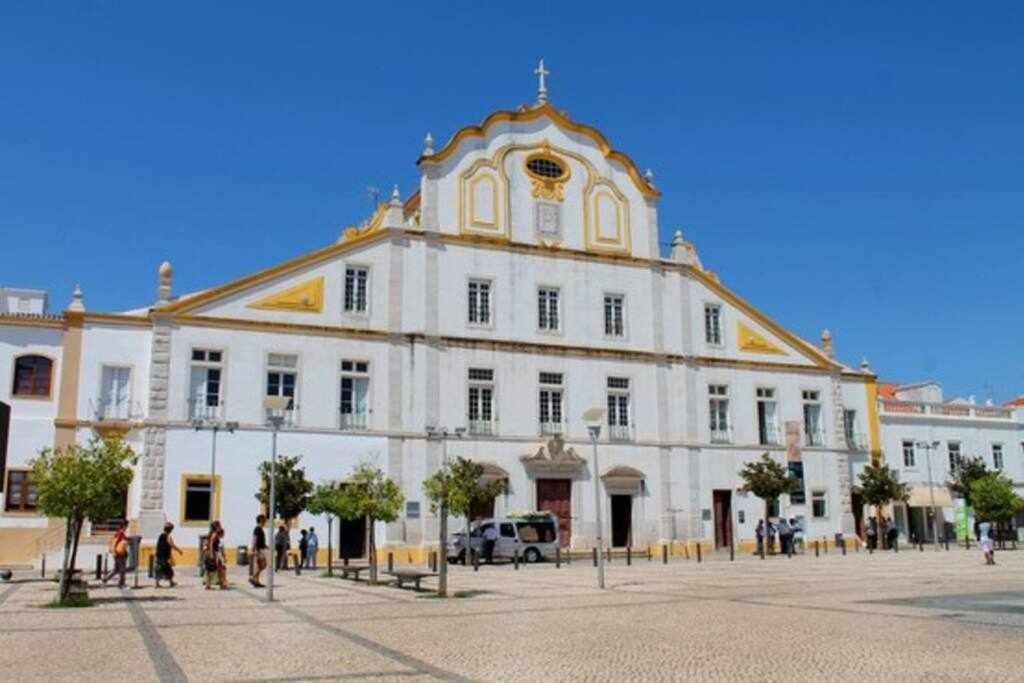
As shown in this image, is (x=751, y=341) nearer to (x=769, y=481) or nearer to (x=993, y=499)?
(x=769, y=481)

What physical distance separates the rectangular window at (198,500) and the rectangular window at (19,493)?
503cm

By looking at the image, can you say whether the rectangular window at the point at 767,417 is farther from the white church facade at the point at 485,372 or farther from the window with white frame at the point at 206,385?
the window with white frame at the point at 206,385

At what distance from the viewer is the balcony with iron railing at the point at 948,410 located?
177 ft

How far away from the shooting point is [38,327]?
35625mm

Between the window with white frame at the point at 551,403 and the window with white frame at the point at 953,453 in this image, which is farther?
the window with white frame at the point at 953,453

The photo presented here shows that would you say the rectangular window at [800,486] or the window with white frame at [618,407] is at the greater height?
the window with white frame at [618,407]

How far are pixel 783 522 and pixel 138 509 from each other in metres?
27.0

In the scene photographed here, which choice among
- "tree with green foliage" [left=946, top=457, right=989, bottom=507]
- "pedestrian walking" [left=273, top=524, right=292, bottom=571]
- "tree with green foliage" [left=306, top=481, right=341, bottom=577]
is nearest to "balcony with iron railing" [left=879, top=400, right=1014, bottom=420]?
"tree with green foliage" [left=946, top=457, right=989, bottom=507]

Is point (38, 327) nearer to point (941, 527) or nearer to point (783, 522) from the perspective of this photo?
point (783, 522)

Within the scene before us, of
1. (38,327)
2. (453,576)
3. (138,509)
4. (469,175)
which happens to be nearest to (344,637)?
(453,576)

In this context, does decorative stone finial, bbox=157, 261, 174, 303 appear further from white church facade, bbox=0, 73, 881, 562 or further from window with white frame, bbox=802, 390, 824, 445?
window with white frame, bbox=802, 390, 824, 445

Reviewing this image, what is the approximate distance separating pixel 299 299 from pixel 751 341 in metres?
21.6

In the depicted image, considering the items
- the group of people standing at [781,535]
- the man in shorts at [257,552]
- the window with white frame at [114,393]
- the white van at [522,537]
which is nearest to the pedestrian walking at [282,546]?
the white van at [522,537]

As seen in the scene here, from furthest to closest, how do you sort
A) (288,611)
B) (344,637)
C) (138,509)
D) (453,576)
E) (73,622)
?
(138,509) < (453,576) < (288,611) < (73,622) < (344,637)
